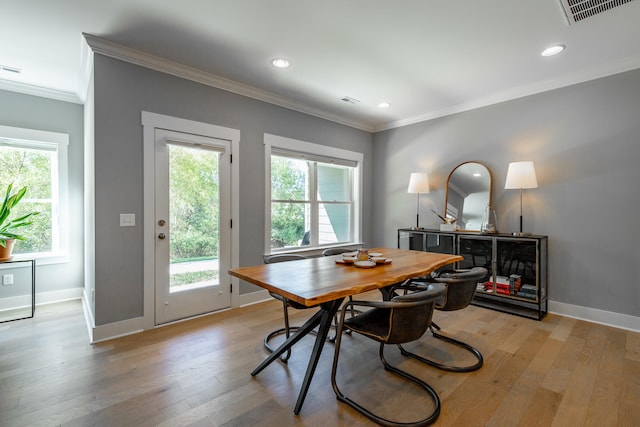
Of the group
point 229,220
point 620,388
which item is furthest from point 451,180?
point 229,220

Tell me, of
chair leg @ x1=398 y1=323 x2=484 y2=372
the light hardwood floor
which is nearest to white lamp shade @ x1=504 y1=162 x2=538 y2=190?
the light hardwood floor

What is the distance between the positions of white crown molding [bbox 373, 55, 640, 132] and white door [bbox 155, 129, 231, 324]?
3114 mm

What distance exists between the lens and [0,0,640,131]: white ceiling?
2.20m

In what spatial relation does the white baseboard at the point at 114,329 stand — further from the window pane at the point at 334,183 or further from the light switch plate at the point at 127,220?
the window pane at the point at 334,183

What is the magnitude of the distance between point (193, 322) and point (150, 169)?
1.62 meters

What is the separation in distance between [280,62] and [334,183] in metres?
2.20

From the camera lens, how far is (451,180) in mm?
4289

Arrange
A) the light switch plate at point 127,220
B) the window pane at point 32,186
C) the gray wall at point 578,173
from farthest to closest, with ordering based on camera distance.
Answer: the window pane at point 32,186
the gray wall at point 578,173
the light switch plate at point 127,220

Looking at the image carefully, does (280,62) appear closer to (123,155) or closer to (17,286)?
(123,155)

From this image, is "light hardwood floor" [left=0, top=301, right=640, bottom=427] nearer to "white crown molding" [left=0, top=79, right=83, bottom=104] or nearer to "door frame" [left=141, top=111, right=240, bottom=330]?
"door frame" [left=141, top=111, right=240, bottom=330]

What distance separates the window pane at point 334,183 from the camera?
15.0ft

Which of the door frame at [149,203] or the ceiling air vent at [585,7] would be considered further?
the door frame at [149,203]

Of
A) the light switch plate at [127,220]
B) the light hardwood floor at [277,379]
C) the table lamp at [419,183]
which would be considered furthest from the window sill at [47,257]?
the table lamp at [419,183]

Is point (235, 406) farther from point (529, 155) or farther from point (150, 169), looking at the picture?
point (529, 155)
